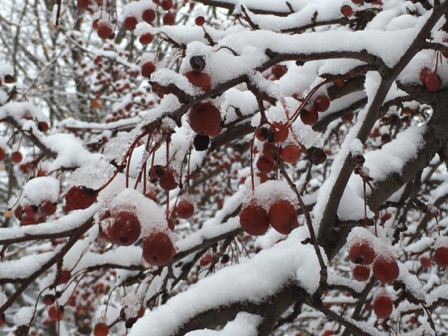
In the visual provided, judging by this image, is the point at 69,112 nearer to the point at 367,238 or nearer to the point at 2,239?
the point at 2,239

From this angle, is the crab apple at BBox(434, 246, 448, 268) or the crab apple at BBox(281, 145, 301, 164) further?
the crab apple at BBox(434, 246, 448, 268)

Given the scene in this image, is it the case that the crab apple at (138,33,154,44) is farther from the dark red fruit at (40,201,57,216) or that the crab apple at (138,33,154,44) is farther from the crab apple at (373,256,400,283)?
the crab apple at (373,256,400,283)

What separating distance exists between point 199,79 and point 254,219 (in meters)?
0.38

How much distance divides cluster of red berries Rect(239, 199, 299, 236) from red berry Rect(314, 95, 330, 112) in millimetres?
551

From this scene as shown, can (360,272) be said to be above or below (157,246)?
below

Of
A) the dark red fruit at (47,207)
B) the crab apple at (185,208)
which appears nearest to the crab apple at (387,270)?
the crab apple at (185,208)

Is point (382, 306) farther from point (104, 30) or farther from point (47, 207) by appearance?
point (104, 30)

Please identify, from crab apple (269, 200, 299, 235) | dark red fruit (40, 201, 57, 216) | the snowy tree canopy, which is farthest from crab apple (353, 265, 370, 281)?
dark red fruit (40, 201, 57, 216)

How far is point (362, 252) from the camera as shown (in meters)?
1.33

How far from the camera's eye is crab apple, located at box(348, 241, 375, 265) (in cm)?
133

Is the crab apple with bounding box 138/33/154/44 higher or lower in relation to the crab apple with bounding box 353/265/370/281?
higher

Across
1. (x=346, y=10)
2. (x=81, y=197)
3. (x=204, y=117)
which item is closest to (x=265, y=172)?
(x=204, y=117)

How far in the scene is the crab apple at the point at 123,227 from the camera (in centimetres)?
94

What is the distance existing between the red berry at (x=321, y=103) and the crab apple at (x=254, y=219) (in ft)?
1.84
